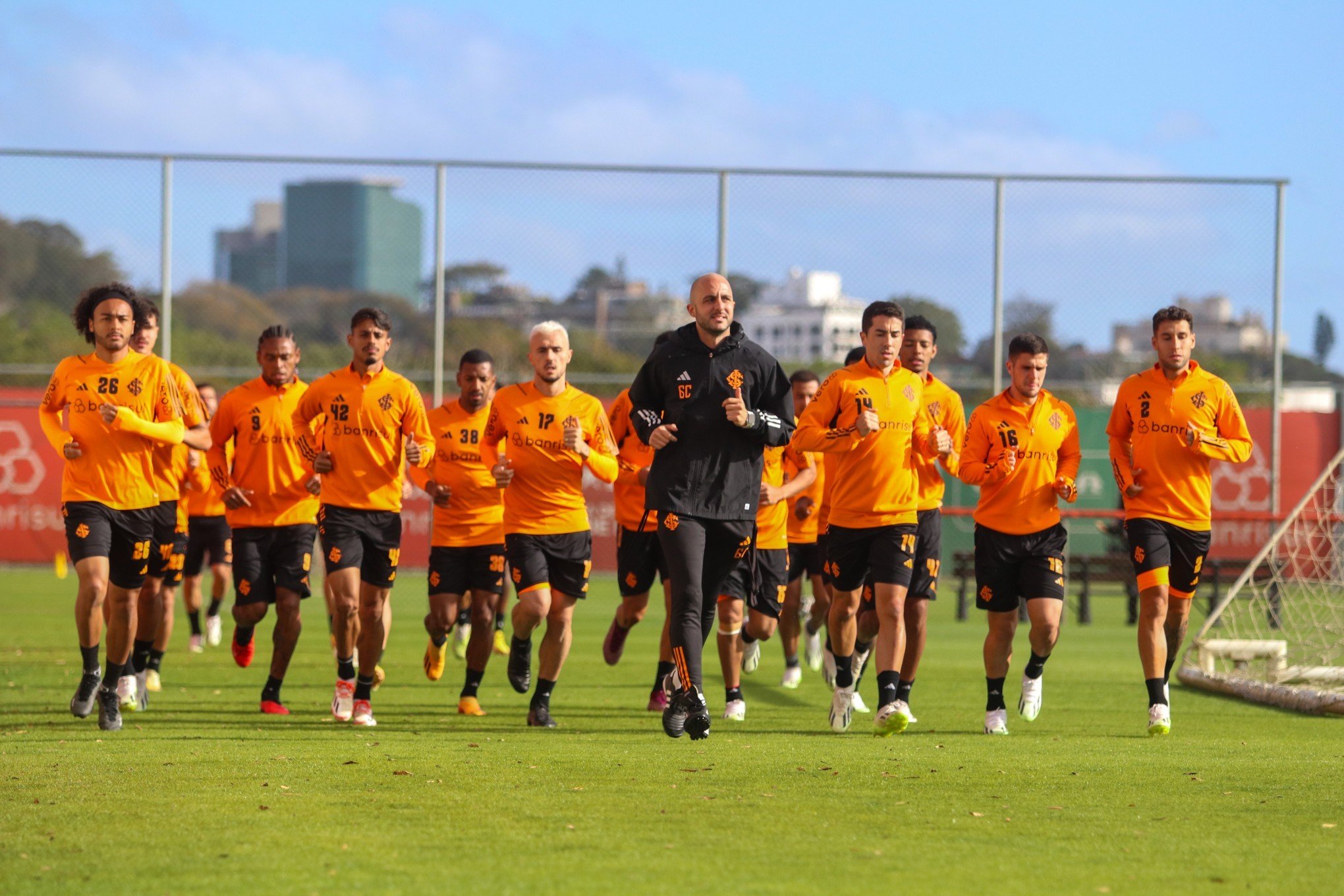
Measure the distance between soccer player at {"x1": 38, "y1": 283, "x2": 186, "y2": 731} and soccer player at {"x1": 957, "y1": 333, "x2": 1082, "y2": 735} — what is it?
4478mm

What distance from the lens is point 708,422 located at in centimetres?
772

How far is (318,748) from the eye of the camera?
7656 mm

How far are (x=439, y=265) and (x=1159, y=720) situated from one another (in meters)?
11.4

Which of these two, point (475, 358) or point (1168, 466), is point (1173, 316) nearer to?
point (1168, 466)

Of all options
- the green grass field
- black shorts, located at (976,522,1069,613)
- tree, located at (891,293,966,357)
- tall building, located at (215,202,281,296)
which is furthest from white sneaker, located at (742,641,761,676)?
tall building, located at (215,202,281,296)

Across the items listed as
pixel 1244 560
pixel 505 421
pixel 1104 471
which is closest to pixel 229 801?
pixel 505 421

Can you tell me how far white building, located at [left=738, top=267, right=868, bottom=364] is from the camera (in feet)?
59.5

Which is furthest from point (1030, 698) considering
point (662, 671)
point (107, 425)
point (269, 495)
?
point (107, 425)

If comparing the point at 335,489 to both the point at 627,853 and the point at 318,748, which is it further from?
the point at 627,853

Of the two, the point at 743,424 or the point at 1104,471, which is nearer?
the point at 743,424

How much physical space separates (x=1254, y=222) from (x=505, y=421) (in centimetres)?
1249

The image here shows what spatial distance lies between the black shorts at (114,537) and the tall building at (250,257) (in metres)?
10.4

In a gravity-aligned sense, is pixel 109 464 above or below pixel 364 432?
below

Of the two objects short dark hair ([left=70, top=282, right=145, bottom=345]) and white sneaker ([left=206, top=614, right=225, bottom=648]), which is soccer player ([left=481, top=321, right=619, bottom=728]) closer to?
short dark hair ([left=70, top=282, right=145, bottom=345])
